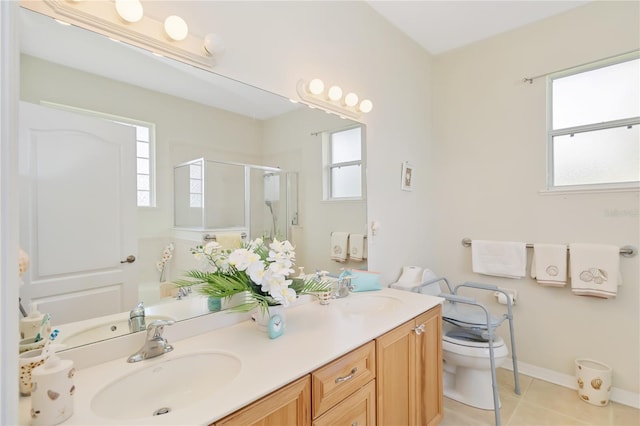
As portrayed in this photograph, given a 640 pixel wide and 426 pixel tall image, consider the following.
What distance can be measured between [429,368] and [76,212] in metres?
1.78

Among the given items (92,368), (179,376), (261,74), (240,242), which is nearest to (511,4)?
(261,74)

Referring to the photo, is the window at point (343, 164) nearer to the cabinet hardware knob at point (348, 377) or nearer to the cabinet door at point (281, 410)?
the cabinet hardware knob at point (348, 377)

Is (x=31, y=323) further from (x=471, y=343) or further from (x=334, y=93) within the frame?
(x=471, y=343)

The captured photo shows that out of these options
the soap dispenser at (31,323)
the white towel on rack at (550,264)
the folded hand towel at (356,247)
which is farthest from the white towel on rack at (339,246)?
the white towel on rack at (550,264)

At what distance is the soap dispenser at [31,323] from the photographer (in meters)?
0.87

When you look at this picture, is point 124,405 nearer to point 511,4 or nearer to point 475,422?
point 475,422

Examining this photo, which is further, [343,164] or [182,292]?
[343,164]

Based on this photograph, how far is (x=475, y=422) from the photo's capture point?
1891 mm

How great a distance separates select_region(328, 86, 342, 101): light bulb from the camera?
Answer: 1800 mm

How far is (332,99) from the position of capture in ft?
5.98

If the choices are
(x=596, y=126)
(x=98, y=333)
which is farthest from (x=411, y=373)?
(x=596, y=126)

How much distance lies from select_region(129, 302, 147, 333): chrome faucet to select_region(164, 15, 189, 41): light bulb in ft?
3.38

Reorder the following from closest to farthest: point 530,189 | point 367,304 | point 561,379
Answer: point 367,304
point 561,379
point 530,189

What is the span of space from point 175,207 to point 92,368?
60cm
